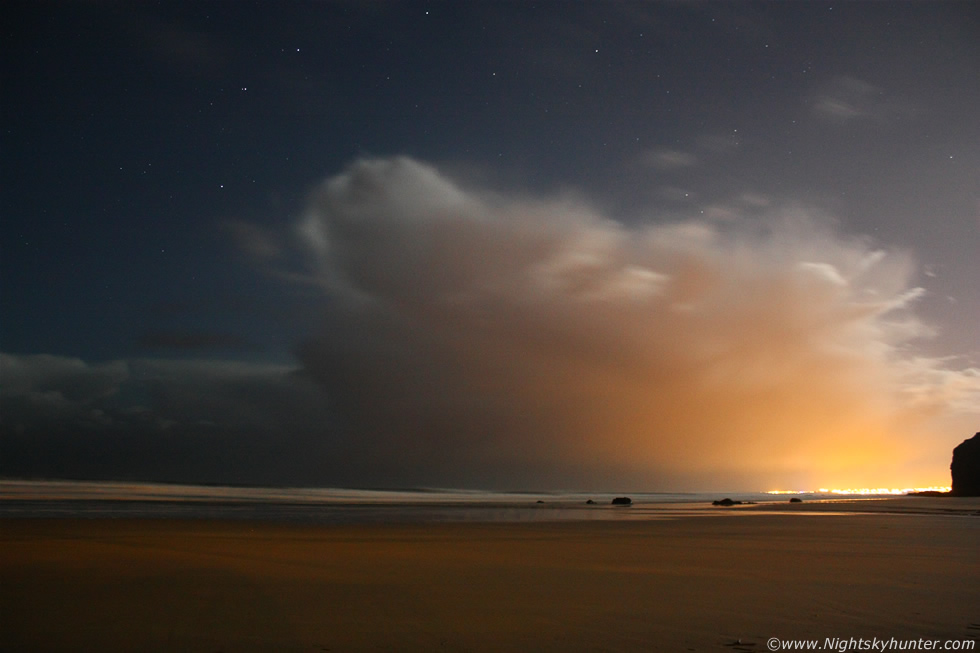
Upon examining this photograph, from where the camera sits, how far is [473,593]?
32.3 feet

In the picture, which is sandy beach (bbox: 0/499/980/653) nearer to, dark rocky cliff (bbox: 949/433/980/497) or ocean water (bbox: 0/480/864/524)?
ocean water (bbox: 0/480/864/524)

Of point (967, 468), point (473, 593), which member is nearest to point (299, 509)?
point (473, 593)

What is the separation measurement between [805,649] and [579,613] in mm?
2717

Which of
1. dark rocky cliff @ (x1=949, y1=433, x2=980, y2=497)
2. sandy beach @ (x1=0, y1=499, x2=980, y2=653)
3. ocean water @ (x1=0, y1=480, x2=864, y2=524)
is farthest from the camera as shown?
dark rocky cliff @ (x1=949, y1=433, x2=980, y2=497)

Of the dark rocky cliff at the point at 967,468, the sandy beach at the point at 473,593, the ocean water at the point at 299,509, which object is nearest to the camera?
the sandy beach at the point at 473,593

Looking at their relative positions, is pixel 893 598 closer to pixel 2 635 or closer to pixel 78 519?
pixel 2 635

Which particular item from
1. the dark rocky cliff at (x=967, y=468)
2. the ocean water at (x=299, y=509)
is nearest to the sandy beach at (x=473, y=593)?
the ocean water at (x=299, y=509)

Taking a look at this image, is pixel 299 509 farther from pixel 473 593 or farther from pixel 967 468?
pixel 967 468

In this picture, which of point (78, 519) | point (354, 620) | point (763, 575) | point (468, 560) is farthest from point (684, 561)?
point (78, 519)

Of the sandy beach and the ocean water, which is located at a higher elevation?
the sandy beach

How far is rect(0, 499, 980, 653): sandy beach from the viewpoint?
7.38 meters

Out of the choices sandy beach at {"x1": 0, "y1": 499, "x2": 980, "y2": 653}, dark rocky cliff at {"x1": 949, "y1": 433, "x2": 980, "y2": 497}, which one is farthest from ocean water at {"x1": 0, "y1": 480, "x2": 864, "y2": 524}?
dark rocky cliff at {"x1": 949, "y1": 433, "x2": 980, "y2": 497}

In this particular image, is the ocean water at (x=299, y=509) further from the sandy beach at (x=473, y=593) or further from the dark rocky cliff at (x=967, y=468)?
the dark rocky cliff at (x=967, y=468)

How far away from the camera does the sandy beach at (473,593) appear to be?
7.38 metres
